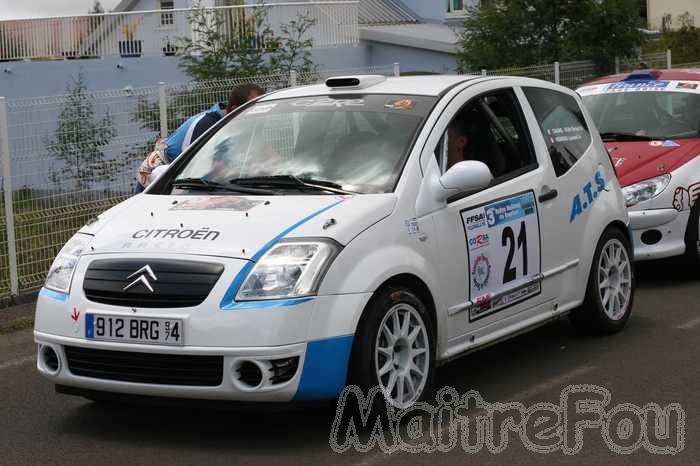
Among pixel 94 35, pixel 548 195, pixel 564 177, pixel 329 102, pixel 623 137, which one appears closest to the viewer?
pixel 329 102

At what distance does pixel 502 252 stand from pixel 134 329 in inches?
88.0

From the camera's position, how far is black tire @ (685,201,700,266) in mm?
10508

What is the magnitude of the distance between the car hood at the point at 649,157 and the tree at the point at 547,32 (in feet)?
40.4

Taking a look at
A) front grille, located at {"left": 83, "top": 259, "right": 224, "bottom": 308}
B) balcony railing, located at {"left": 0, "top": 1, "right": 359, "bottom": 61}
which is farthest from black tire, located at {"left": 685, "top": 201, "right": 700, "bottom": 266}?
balcony railing, located at {"left": 0, "top": 1, "right": 359, "bottom": 61}

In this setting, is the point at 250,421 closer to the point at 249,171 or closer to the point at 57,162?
the point at 249,171

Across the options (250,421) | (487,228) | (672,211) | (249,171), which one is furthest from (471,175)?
(672,211)

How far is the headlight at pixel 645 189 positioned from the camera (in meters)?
10.4

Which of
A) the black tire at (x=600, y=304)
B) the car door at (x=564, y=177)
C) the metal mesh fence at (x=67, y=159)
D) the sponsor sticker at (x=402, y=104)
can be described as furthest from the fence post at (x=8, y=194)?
the black tire at (x=600, y=304)

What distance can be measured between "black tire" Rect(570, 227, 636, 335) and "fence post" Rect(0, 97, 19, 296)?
4.91 m

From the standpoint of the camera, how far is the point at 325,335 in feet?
19.1

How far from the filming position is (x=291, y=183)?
22.1ft

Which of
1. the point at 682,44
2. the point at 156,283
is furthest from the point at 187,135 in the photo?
the point at 682,44

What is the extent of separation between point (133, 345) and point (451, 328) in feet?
5.74

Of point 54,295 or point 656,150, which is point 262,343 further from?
point 656,150
